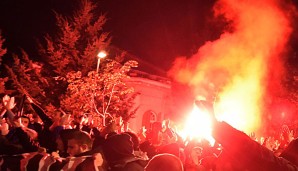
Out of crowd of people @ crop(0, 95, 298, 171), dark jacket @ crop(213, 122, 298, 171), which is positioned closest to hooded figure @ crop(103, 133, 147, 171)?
crowd of people @ crop(0, 95, 298, 171)

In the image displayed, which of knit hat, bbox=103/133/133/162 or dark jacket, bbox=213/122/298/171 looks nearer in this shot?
dark jacket, bbox=213/122/298/171

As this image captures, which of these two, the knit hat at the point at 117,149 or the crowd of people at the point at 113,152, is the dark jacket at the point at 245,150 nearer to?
the crowd of people at the point at 113,152

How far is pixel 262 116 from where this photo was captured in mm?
25922

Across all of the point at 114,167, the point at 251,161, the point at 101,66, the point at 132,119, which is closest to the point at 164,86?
the point at 132,119

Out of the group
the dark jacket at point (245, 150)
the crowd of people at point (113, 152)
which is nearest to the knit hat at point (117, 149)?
the crowd of people at point (113, 152)

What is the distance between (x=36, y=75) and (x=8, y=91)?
5.97 ft

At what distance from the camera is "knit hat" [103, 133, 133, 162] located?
178 inches

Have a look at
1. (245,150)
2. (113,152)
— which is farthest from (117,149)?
(245,150)

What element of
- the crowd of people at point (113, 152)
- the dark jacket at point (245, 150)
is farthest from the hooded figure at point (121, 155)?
the dark jacket at point (245, 150)

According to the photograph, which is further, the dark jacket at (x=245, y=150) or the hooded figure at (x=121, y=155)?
the hooded figure at (x=121, y=155)

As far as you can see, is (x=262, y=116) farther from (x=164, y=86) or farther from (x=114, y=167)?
(x=114, y=167)

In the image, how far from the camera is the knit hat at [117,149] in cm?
451

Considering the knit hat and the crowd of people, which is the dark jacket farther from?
the knit hat

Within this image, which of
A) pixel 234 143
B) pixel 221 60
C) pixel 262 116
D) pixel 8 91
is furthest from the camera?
pixel 262 116
